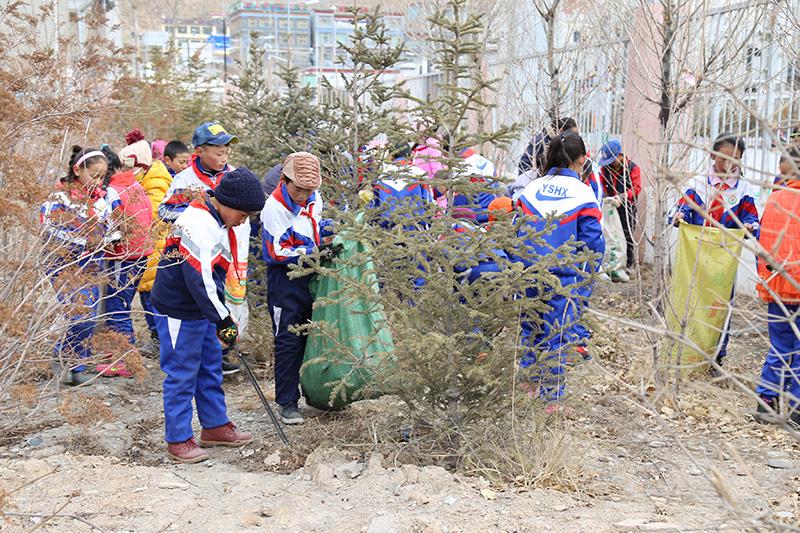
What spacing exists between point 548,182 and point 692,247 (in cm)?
148

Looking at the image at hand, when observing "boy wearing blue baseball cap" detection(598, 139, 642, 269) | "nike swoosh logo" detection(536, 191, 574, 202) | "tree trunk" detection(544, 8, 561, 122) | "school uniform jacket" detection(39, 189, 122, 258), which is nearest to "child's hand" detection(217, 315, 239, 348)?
"school uniform jacket" detection(39, 189, 122, 258)

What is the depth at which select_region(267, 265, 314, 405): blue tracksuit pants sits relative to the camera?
212 inches

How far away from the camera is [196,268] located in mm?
4672

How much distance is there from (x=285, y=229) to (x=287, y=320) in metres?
0.57

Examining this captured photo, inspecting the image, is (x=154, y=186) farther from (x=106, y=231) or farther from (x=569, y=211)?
(x=569, y=211)

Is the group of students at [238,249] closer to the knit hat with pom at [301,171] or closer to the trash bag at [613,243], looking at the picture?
the knit hat with pom at [301,171]

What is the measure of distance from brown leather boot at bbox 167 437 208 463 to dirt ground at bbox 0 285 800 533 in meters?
0.07

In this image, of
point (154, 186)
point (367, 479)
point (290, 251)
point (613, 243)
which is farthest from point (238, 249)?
point (613, 243)

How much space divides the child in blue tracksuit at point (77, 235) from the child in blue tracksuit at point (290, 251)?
37.0 inches

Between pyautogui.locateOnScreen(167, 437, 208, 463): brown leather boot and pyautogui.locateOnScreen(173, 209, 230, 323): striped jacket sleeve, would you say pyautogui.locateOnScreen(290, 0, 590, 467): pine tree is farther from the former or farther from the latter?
pyautogui.locateOnScreen(167, 437, 208, 463): brown leather boot

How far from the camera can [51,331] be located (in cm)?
403

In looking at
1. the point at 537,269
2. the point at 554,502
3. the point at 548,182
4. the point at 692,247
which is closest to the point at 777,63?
the point at 692,247

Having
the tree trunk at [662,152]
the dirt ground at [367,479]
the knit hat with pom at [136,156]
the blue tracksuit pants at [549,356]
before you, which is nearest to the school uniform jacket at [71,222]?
the dirt ground at [367,479]

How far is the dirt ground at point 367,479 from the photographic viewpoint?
388cm
